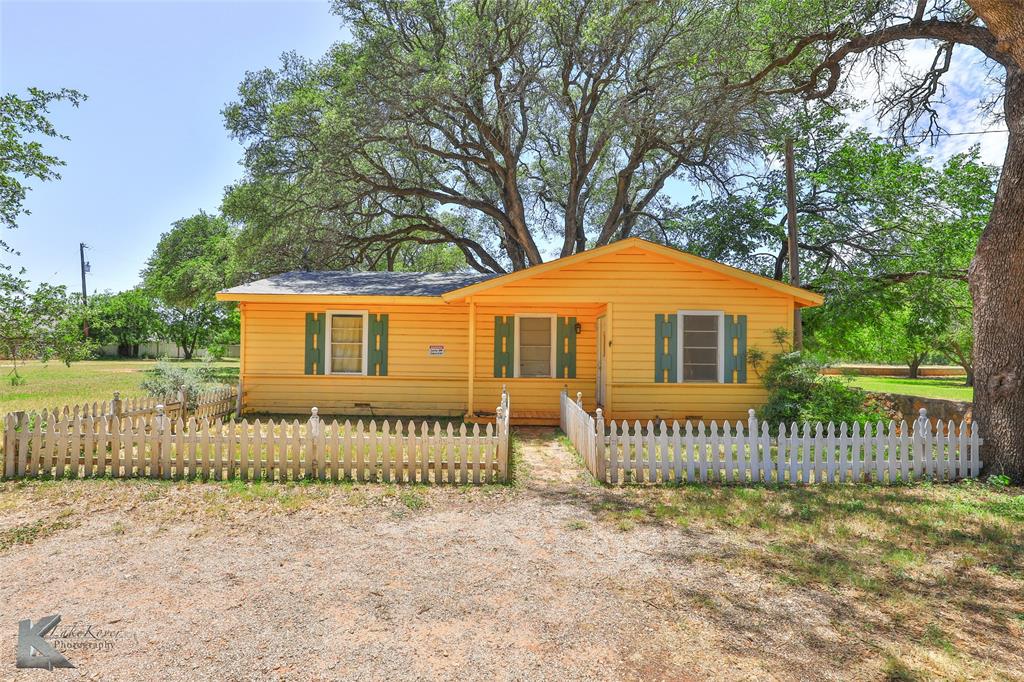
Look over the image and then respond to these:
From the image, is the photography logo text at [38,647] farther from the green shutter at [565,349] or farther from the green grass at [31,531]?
the green shutter at [565,349]

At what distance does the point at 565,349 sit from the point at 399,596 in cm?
987

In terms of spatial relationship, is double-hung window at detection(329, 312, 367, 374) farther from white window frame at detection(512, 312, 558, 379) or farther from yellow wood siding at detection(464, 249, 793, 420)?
white window frame at detection(512, 312, 558, 379)

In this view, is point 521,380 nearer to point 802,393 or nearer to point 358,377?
point 358,377

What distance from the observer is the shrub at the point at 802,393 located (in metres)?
10.3

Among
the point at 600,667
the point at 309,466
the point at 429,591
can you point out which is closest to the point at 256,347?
the point at 309,466

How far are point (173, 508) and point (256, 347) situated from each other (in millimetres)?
8063

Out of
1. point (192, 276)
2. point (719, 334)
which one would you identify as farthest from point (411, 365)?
point (192, 276)

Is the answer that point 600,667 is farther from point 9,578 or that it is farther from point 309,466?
point 309,466

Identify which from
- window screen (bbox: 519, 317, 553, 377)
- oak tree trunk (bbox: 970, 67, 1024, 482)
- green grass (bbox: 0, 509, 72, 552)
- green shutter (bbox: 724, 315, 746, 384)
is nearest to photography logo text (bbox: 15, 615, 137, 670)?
green grass (bbox: 0, 509, 72, 552)

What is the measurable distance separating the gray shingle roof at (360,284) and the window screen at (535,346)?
6.73 feet

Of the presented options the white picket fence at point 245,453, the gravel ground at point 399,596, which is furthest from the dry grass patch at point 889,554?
the white picket fence at point 245,453

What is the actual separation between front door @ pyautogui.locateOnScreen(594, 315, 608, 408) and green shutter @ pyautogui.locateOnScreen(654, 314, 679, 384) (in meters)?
1.18

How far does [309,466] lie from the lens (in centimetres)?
Result: 745

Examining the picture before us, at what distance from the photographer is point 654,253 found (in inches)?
473
